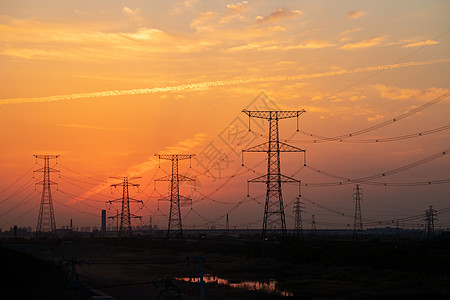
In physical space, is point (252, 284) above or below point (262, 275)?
below

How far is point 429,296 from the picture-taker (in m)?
50.4

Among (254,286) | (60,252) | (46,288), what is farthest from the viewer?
(60,252)

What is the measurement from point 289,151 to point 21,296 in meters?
45.3

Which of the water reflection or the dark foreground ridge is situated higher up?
the dark foreground ridge

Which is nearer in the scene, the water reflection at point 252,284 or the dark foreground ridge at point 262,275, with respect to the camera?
the dark foreground ridge at point 262,275

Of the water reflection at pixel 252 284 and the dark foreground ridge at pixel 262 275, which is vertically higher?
the dark foreground ridge at pixel 262 275

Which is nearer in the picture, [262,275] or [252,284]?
[252,284]

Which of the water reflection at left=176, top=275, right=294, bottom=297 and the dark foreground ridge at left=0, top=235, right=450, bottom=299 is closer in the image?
the dark foreground ridge at left=0, top=235, right=450, bottom=299

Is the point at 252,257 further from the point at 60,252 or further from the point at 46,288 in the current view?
the point at 46,288

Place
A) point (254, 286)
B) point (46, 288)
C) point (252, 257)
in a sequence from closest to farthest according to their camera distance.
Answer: point (46, 288) → point (254, 286) → point (252, 257)

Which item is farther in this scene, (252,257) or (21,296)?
(252,257)

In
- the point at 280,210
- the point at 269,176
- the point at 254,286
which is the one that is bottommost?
the point at 254,286

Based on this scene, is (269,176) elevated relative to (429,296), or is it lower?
elevated

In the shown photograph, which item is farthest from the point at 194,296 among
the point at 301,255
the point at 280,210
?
the point at 301,255
